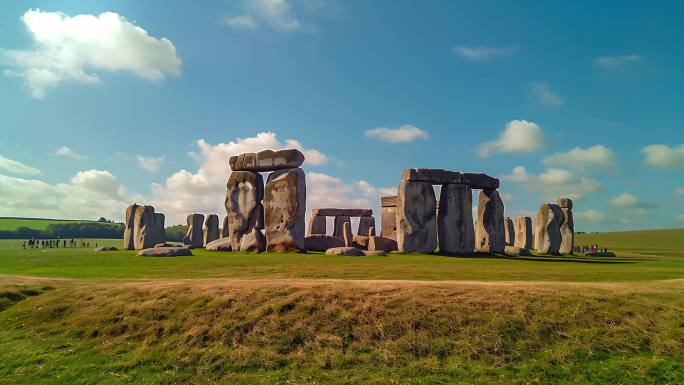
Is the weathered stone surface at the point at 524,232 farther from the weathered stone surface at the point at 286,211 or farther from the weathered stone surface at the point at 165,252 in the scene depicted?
the weathered stone surface at the point at 165,252

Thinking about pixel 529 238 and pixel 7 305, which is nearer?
pixel 7 305

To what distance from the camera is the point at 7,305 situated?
10.3 meters

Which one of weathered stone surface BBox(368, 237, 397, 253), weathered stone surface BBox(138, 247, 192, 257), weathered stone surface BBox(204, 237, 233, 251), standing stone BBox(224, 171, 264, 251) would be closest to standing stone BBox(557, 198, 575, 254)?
weathered stone surface BBox(368, 237, 397, 253)

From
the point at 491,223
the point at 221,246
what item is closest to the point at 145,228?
the point at 221,246

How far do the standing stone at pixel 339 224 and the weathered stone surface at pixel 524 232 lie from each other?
1366cm

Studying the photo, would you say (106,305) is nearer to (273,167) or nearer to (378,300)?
(378,300)

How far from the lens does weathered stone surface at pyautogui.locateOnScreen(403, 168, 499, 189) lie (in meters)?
23.4

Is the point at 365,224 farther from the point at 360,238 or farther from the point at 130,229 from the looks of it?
the point at 130,229

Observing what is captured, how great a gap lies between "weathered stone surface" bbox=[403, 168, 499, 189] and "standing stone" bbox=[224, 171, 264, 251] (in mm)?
7979

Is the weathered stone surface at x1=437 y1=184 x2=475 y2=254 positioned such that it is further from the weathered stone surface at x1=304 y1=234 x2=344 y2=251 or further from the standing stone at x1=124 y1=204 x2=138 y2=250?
the standing stone at x1=124 y1=204 x2=138 y2=250

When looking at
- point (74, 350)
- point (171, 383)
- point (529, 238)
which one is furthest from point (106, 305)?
point (529, 238)

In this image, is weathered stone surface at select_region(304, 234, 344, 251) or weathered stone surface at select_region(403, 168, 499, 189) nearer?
weathered stone surface at select_region(403, 168, 499, 189)

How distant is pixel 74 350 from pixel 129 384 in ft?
6.56

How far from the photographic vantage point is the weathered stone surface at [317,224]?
37.3m
